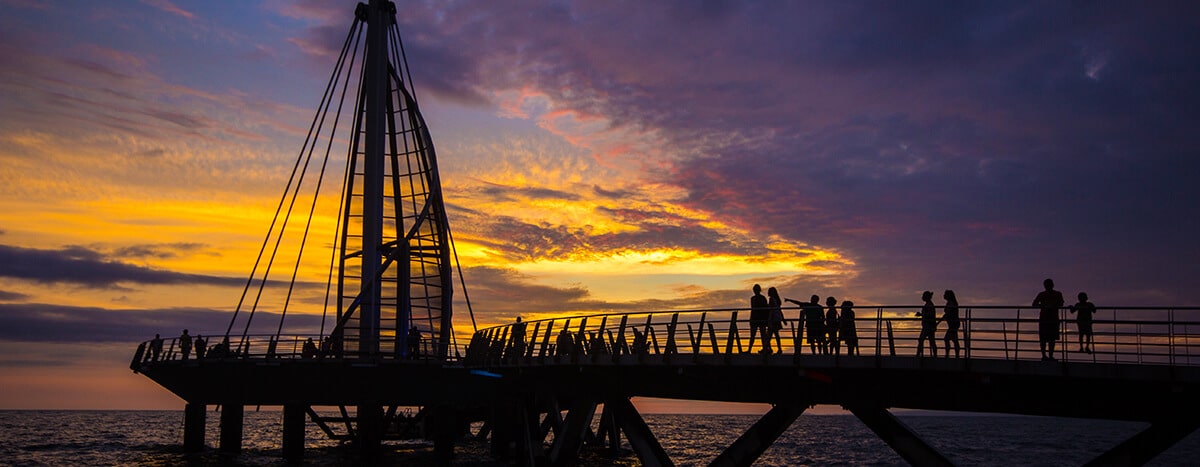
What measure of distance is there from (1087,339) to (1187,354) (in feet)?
5.48

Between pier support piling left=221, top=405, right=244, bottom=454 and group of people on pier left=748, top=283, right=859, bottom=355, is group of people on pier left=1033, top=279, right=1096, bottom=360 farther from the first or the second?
pier support piling left=221, top=405, right=244, bottom=454

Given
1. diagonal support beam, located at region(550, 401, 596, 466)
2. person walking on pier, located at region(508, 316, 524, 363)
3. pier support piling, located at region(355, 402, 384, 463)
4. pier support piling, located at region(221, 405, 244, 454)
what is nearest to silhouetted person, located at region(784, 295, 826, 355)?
diagonal support beam, located at region(550, 401, 596, 466)

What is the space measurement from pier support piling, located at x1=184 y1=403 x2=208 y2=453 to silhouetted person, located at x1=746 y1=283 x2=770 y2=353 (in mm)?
31532

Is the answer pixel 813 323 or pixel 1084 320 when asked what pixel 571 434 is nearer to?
pixel 813 323

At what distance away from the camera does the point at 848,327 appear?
21.5 meters

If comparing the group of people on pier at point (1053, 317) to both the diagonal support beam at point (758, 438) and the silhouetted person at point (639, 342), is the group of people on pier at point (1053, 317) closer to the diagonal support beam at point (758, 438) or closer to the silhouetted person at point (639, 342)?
the diagonal support beam at point (758, 438)

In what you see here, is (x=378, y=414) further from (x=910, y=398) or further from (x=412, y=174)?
(x=910, y=398)

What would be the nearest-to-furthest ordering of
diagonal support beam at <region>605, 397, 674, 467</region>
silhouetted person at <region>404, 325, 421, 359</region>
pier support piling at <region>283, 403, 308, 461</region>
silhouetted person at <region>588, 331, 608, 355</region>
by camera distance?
diagonal support beam at <region>605, 397, 674, 467</region> < silhouetted person at <region>588, 331, 608, 355</region> < pier support piling at <region>283, 403, 308, 461</region> < silhouetted person at <region>404, 325, 421, 359</region>

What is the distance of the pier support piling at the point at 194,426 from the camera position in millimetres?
47000

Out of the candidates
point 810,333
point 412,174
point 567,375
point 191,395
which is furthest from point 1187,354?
point 412,174

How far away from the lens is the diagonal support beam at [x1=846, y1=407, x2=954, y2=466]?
20578 millimetres

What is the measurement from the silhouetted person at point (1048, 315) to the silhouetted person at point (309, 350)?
95.0 ft

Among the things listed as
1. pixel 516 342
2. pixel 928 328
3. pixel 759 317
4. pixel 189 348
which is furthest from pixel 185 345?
pixel 928 328

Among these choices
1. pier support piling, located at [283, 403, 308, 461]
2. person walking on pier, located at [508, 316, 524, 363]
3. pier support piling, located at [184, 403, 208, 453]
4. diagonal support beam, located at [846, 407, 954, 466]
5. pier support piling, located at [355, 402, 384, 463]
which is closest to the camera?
diagonal support beam, located at [846, 407, 954, 466]
